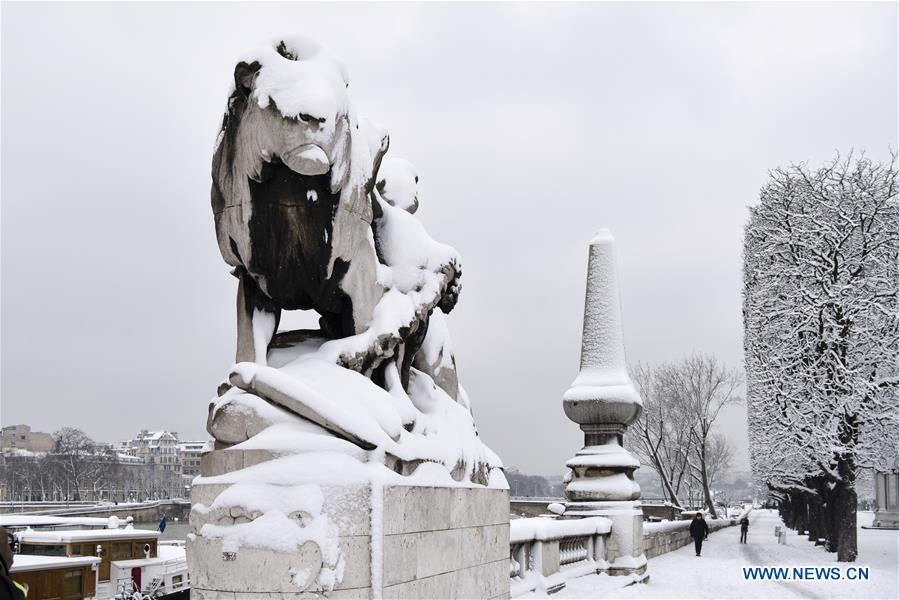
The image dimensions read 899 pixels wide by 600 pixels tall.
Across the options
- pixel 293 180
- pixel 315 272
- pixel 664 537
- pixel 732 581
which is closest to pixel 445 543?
pixel 315 272

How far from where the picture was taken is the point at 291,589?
406cm

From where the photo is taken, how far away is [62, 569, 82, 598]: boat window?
16750 mm

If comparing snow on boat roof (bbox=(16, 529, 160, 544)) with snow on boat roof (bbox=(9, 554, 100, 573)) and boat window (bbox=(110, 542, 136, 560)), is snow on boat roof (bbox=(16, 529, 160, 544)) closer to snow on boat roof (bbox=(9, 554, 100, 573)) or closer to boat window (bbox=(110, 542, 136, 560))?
boat window (bbox=(110, 542, 136, 560))

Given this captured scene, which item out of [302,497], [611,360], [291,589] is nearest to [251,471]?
[302,497]

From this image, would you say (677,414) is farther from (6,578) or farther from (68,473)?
(68,473)

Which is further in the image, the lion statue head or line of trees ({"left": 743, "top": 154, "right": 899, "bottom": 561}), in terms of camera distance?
line of trees ({"left": 743, "top": 154, "right": 899, "bottom": 561})

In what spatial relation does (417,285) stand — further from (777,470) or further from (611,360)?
(777,470)

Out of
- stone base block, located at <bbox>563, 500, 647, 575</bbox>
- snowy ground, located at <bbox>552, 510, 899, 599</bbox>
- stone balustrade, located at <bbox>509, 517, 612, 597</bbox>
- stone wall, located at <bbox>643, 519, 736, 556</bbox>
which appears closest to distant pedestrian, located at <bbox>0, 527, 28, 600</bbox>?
stone balustrade, located at <bbox>509, 517, 612, 597</bbox>

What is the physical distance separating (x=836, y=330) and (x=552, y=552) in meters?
14.7

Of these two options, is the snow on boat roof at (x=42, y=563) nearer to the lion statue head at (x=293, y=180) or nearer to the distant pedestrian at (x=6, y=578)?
the distant pedestrian at (x=6, y=578)

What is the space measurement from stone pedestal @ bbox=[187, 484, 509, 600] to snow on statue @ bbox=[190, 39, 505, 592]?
21 mm

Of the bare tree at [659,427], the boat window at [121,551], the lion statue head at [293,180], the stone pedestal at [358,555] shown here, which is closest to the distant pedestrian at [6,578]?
the stone pedestal at [358,555]

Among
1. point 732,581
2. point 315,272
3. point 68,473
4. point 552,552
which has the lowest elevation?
point 68,473

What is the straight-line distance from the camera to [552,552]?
9.98 meters
